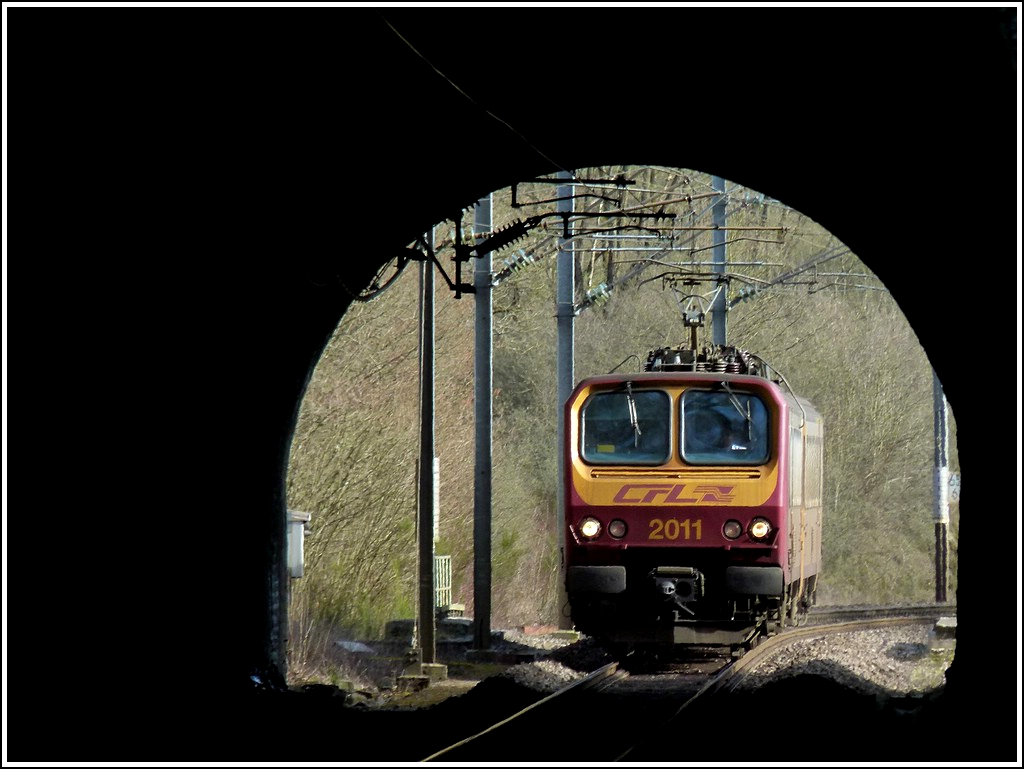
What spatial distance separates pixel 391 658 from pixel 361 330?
9.29m

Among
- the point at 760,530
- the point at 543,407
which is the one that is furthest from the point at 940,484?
the point at 760,530

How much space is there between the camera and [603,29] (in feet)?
33.4

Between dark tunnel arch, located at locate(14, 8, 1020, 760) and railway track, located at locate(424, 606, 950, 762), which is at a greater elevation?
dark tunnel arch, located at locate(14, 8, 1020, 760)

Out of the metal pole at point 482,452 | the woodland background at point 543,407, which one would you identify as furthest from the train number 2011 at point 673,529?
the woodland background at point 543,407

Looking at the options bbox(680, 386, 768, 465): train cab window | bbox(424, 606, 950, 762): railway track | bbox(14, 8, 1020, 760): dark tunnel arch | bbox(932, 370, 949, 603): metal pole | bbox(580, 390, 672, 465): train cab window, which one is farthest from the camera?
bbox(932, 370, 949, 603): metal pole

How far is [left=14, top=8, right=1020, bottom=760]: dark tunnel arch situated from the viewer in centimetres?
935

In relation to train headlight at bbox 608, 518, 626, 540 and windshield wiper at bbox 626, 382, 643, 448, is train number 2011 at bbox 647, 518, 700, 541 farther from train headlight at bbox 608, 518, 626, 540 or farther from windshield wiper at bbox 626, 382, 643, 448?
windshield wiper at bbox 626, 382, 643, 448

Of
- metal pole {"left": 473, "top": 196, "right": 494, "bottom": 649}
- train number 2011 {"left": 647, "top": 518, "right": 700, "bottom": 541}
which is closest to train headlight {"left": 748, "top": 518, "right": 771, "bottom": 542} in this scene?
train number 2011 {"left": 647, "top": 518, "right": 700, "bottom": 541}

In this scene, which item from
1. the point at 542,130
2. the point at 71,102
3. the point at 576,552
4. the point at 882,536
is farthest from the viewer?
the point at 882,536

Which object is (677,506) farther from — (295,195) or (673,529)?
(295,195)

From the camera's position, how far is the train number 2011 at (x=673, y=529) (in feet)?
46.0

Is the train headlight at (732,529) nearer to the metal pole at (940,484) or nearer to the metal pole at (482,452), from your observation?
the metal pole at (482,452)

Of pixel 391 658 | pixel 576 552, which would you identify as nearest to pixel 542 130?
pixel 576 552

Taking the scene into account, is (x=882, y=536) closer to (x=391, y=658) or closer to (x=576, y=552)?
(x=391, y=658)
